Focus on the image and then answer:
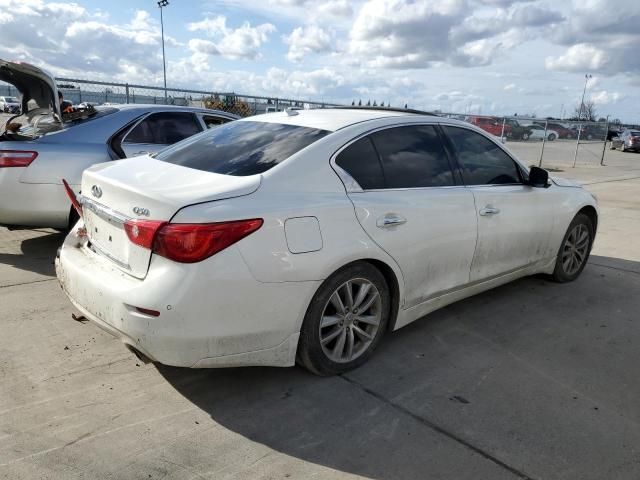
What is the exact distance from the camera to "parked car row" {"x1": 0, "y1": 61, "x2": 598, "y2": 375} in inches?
105

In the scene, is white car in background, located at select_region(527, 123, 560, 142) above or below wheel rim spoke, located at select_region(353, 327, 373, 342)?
above

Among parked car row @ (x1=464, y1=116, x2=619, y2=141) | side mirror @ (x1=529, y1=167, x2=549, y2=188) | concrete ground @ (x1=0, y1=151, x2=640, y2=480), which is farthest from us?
parked car row @ (x1=464, y1=116, x2=619, y2=141)

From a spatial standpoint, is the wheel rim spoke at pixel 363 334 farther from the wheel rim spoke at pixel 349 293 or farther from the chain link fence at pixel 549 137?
the chain link fence at pixel 549 137

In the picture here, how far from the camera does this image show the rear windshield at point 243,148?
3.15 metres

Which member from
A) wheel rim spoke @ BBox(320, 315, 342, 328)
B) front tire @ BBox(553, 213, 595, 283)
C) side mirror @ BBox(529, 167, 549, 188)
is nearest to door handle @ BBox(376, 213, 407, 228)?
wheel rim spoke @ BBox(320, 315, 342, 328)

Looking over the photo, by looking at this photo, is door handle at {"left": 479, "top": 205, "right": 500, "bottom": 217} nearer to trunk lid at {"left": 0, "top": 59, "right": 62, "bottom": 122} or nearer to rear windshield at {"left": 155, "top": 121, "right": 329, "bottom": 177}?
rear windshield at {"left": 155, "top": 121, "right": 329, "bottom": 177}

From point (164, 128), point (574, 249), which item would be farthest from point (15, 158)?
point (574, 249)

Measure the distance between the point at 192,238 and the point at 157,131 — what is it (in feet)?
12.3

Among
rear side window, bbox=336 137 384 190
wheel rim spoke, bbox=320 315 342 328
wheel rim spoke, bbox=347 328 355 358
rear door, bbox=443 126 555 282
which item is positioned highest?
rear side window, bbox=336 137 384 190

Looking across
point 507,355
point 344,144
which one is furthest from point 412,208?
point 507,355

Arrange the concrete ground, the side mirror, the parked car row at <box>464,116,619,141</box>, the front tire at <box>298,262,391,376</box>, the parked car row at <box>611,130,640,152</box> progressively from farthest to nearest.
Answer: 1. the parked car row at <box>611,130,640,152</box>
2. the parked car row at <box>464,116,619,141</box>
3. the side mirror
4. the front tire at <box>298,262,391,376</box>
5. the concrete ground

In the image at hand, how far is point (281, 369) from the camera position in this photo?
3.39m

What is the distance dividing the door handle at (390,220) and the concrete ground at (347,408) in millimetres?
924

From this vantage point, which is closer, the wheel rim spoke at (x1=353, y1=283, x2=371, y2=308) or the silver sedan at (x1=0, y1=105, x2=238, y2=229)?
the wheel rim spoke at (x1=353, y1=283, x2=371, y2=308)
